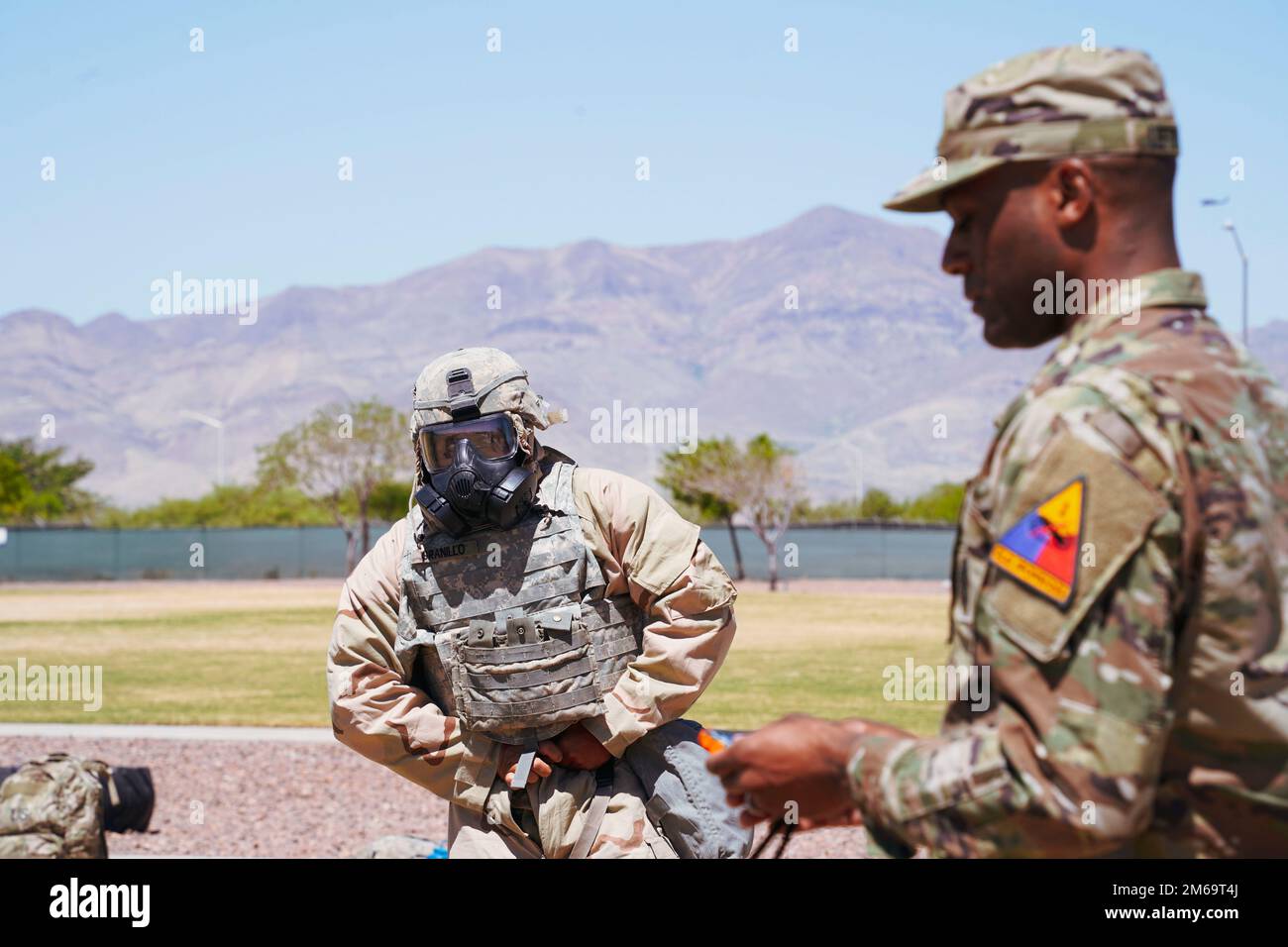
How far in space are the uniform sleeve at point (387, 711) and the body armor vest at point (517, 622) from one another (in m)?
0.06

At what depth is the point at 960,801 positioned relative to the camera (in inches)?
82.4

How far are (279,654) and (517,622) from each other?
18.6 m

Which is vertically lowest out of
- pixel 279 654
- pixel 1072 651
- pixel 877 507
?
pixel 279 654

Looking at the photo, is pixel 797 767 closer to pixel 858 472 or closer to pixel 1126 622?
pixel 1126 622

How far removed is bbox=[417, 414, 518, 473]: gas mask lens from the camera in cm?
467

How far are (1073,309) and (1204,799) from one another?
771mm

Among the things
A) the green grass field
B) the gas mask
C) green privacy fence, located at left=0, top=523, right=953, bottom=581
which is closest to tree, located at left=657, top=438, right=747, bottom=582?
green privacy fence, located at left=0, top=523, right=953, bottom=581

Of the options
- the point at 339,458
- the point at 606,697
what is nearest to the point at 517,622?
the point at 606,697

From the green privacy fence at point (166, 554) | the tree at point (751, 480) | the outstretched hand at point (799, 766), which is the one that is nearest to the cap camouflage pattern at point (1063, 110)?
the outstretched hand at point (799, 766)

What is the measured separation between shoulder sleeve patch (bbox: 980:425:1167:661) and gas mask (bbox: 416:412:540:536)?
2.70m

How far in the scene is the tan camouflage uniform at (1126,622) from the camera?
201 centimetres

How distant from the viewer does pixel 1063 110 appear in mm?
2213

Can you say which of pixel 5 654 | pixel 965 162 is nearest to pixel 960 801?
pixel 965 162
